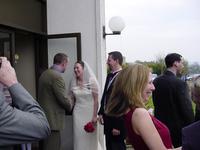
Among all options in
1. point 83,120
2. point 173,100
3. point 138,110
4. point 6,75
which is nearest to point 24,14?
point 83,120

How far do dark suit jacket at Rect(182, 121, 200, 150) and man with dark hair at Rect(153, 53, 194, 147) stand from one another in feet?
9.75

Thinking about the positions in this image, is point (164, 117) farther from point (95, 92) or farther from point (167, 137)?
point (167, 137)

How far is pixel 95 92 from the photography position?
20.6 feet

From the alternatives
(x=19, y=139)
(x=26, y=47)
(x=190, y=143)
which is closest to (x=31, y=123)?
(x=19, y=139)

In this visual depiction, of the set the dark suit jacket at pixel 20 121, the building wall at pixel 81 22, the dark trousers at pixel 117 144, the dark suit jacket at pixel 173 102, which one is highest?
the building wall at pixel 81 22

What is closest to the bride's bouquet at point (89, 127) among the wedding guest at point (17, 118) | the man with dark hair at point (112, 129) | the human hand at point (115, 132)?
the man with dark hair at point (112, 129)

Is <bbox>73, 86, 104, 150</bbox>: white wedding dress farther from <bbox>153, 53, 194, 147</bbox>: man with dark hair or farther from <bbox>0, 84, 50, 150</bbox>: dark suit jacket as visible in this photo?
<bbox>0, 84, 50, 150</bbox>: dark suit jacket

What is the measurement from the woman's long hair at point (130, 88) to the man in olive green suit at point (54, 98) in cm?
274

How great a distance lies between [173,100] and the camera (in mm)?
4969

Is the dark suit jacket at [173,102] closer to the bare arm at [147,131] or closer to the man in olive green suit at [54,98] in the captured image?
the man in olive green suit at [54,98]

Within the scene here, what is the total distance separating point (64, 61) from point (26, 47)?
5.14ft

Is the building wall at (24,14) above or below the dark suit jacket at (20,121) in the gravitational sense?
above

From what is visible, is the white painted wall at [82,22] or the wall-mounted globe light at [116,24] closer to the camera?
the white painted wall at [82,22]

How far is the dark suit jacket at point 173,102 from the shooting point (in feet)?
16.1
